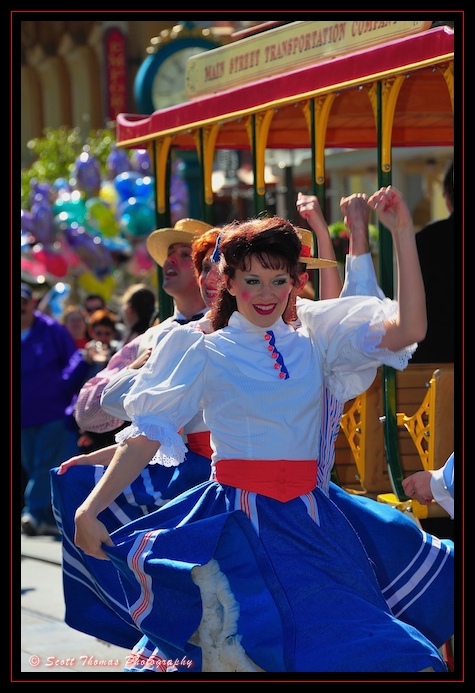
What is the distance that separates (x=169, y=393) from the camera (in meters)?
3.53

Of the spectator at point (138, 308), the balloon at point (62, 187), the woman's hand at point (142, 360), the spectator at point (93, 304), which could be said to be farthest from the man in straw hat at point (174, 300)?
the balloon at point (62, 187)

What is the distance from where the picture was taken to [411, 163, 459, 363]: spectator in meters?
5.73

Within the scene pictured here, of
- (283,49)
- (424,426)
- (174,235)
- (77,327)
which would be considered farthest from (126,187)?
(424,426)

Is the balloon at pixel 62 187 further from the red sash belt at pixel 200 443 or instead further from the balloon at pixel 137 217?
the red sash belt at pixel 200 443

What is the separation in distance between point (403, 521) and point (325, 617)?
2.19 feet

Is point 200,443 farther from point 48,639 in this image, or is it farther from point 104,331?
point 104,331

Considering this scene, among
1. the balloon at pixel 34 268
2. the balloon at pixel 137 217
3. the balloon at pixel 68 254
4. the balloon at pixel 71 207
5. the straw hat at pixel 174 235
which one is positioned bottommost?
the straw hat at pixel 174 235

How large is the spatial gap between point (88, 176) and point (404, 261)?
14.6 metres

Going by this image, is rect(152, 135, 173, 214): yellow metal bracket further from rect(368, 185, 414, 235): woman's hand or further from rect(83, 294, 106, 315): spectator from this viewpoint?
rect(83, 294, 106, 315): spectator

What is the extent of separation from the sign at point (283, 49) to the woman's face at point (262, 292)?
5.69 ft

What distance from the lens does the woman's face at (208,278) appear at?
14.5ft

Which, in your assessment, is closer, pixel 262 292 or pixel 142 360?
pixel 262 292

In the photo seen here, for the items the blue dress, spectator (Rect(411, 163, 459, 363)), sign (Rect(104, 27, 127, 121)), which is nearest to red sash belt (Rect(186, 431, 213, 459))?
the blue dress
